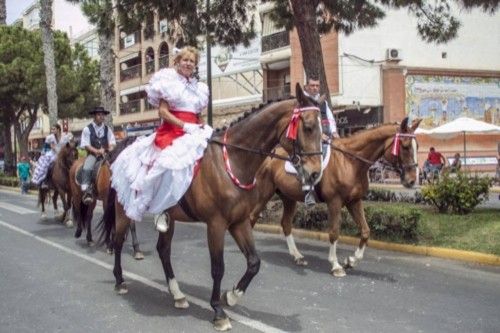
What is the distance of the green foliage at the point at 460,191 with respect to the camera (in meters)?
12.1

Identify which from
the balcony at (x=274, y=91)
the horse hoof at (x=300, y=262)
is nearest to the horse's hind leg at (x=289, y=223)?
the horse hoof at (x=300, y=262)

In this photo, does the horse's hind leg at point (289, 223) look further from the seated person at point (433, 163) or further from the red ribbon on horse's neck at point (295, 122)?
the seated person at point (433, 163)

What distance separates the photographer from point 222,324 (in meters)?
5.64

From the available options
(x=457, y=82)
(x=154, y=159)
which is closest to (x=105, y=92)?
(x=154, y=159)

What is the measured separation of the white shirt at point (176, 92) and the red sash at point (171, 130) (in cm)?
5

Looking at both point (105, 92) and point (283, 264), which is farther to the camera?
point (105, 92)

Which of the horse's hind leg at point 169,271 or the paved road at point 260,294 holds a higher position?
the horse's hind leg at point 169,271

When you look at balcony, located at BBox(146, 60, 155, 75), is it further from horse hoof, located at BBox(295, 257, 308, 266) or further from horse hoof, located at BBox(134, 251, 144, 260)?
horse hoof, located at BBox(295, 257, 308, 266)

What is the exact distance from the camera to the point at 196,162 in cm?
608

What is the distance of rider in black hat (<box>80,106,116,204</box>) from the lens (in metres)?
11.1

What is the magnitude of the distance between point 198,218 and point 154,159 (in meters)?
0.80

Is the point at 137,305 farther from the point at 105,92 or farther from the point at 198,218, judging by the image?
the point at 105,92

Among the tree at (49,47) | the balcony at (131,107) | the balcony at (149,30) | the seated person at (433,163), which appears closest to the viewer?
the balcony at (149,30)

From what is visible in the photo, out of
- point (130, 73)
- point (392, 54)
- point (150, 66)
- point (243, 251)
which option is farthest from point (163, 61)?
point (243, 251)
